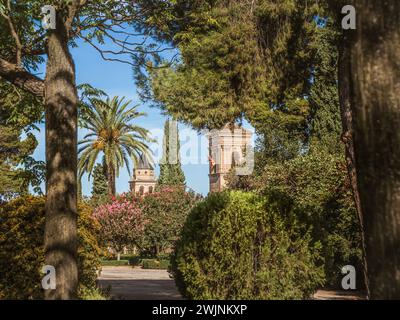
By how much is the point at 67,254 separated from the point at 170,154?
50.6 meters

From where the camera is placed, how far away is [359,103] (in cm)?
359

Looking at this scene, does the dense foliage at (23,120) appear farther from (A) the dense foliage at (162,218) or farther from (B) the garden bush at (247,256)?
(A) the dense foliage at (162,218)

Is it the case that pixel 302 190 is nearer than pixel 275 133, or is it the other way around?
pixel 302 190

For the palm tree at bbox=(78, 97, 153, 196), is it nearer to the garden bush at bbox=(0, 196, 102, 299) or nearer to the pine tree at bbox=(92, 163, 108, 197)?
the pine tree at bbox=(92, 163, 108, 197)

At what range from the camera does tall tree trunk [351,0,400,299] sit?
11.3 feet

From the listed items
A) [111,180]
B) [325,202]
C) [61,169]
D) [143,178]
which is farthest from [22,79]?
[143,178]

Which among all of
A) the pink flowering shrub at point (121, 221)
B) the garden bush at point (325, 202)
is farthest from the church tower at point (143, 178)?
the garden bush at point (325, 202)

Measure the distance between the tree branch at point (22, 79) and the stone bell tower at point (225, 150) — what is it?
82.3 feet

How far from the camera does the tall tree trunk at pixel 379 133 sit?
3449 mm

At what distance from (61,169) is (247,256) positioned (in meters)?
4.88

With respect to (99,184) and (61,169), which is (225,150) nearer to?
(99,184)

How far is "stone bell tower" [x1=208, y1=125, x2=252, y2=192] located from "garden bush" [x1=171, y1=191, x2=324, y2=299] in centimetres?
2269
